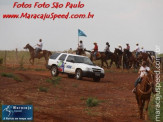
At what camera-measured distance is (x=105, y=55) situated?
46375mm

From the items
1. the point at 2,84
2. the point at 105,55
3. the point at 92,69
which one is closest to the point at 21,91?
the point at 2,84

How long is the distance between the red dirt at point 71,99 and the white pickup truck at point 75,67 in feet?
3.80

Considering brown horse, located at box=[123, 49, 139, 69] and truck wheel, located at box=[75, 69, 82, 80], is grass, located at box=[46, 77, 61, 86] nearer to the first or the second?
truck wheel, located at box=[75, 69, 82, 80]

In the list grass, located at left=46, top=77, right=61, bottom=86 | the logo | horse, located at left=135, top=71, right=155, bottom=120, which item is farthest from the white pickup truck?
the logo

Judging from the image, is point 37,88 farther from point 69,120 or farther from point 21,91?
point 69,120

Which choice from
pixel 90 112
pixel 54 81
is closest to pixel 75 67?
pixel 54 81

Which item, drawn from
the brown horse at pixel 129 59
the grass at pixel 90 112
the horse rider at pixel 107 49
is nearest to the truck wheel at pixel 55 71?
the horse rider at pixel 107 49

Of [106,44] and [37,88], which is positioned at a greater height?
[106,44]

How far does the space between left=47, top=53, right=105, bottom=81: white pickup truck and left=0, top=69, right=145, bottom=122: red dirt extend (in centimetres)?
116

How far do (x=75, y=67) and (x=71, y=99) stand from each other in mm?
10883

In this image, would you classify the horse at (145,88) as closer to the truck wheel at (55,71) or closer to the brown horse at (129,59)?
the truck wheel at (55,71)

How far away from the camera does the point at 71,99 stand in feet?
72.4

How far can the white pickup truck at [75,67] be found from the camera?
32281 mm

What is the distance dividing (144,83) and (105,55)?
3020 centimetres
